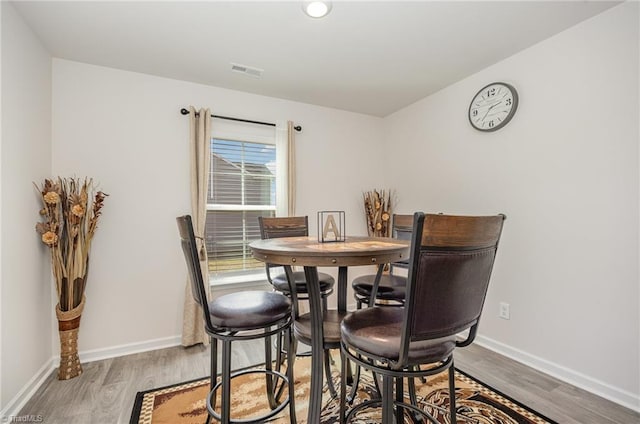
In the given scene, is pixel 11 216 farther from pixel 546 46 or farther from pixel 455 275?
pixel 546 46

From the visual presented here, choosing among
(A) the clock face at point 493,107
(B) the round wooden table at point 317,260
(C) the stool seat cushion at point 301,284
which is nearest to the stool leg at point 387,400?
(B) the round wooden table at point 317,260

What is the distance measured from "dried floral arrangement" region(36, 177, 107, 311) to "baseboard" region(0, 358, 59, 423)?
0.45 meters

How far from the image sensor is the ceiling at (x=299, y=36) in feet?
6.22

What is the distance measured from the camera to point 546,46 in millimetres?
2242

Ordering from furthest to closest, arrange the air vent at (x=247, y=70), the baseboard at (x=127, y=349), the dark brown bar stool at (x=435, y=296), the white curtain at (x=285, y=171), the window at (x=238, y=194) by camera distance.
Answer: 1. the white curtain at (x=285, y=171)
2. the window at (x=238, y=194)
3. the air vent at (x=247, y=70)
4. the baseboard at (x=127, y=349)
5. the dark brown bar stool at (x=435, y=296)

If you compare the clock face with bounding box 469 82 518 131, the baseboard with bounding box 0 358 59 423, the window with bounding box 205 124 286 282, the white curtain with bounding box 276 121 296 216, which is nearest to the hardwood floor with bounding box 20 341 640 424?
the baseboard with bounding box 0 358 59 423

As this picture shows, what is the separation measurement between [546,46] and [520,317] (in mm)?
2115

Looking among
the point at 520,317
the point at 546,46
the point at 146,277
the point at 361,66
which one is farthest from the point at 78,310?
the point at 546,46

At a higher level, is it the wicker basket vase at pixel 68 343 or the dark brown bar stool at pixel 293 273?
the dark brown bar stool at pixel 293 273

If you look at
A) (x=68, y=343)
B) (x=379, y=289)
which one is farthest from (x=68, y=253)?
(x=379, y=289)

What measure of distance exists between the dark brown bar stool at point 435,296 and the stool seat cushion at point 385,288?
0.80 metres

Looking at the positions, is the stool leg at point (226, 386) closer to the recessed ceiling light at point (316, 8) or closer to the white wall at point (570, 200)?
the recessed ceiling light at point (316, 8)

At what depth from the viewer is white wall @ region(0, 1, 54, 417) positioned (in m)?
1.76

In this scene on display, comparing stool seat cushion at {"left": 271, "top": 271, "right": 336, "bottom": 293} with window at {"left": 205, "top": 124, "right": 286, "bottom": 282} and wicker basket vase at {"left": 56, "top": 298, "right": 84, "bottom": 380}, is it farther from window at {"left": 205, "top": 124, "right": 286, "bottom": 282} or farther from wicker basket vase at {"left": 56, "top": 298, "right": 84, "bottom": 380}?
wicker basket vase at {"left": 56, "top": 298, "right": 84, "bottom": 380}
